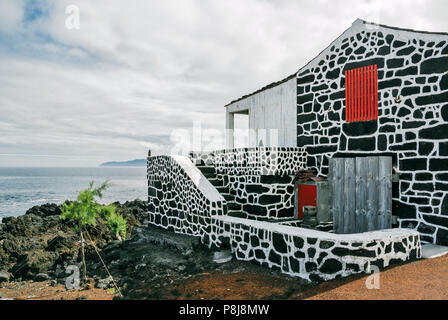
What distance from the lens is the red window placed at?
363 inches

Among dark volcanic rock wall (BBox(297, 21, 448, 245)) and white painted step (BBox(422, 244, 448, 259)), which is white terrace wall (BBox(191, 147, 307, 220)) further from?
white painted step (BBox(422, 244, 448, 259))

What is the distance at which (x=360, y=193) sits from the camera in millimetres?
9250

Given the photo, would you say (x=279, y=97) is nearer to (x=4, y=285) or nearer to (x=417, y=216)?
(x=417, y=216)

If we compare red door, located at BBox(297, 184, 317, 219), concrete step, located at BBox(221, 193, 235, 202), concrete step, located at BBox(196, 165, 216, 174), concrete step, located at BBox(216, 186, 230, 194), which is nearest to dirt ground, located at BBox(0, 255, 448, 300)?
red door, located at BBox(297, 184, 317, 219)

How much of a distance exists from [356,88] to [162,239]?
297 inches

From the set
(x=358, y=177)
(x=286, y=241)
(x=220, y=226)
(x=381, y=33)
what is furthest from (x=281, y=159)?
(x=381, y=33)

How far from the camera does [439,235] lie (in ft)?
26.0

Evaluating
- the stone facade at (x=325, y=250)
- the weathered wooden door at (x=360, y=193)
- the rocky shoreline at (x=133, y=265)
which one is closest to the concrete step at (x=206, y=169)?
the rocky shoreline at (x=133, y=265)

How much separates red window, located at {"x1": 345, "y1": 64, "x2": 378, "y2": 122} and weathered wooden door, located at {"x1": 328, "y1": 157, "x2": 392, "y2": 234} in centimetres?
126

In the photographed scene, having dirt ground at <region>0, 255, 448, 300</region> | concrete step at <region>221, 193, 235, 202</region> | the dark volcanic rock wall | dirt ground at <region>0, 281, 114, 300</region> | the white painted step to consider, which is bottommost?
dirt ground at <region>0, 281, 114, 300</region>

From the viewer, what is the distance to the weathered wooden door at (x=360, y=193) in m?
8.78
